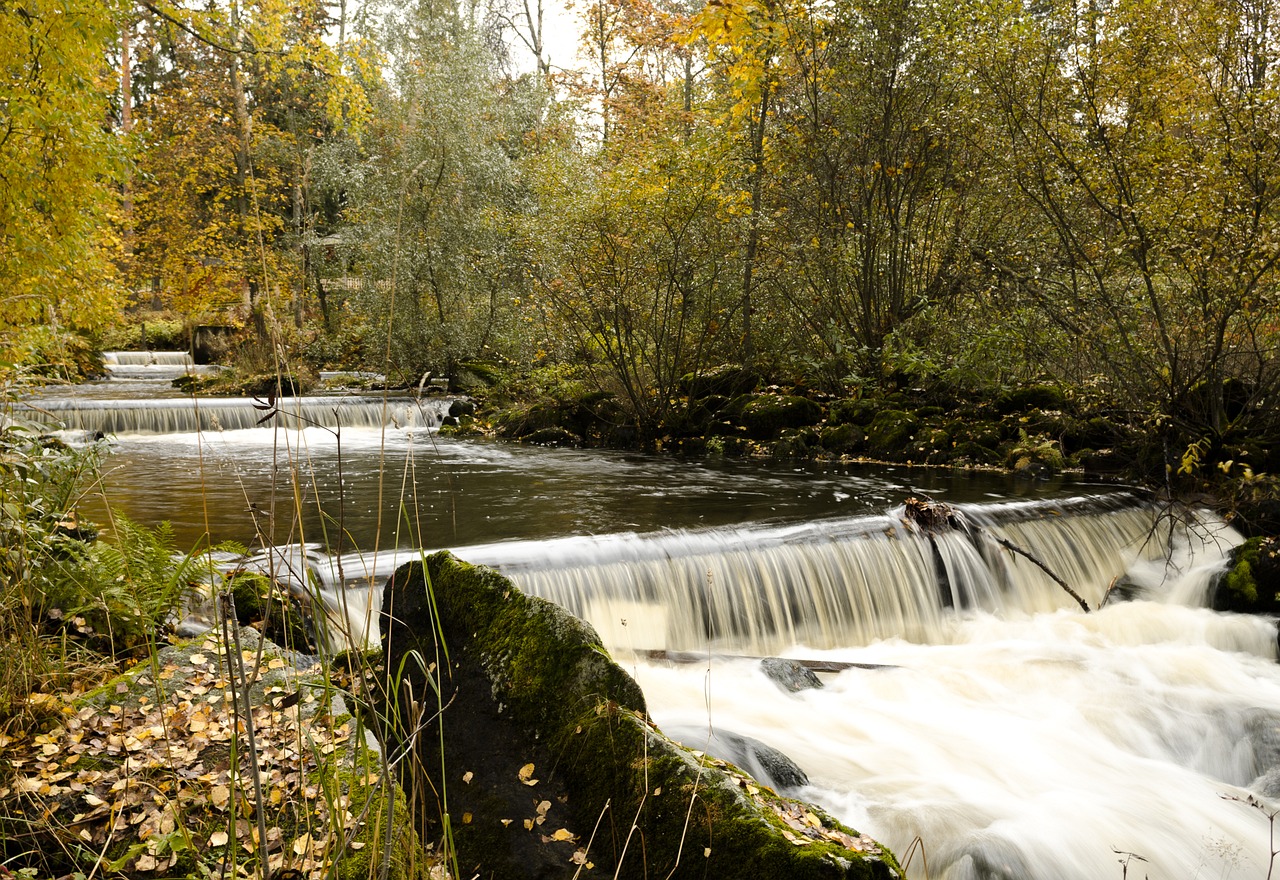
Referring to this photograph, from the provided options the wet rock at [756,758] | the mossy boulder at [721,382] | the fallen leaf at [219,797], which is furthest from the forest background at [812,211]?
the wet rock at [756,758]

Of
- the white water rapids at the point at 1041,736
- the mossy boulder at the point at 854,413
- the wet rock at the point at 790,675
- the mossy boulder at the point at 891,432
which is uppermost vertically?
the mossy boulder at the point at 854,413

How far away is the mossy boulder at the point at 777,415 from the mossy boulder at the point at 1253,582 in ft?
20.7

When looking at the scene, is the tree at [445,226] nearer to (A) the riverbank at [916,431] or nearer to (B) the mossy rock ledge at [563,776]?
(A) the riverbank at [916,431]

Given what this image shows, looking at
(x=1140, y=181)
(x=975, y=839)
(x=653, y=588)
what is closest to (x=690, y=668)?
(x=653, y=588)

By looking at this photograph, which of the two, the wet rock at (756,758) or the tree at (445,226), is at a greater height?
the tree at (445,226)

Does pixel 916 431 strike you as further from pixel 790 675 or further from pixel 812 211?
pixel 790 675

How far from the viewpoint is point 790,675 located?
5.32 meters

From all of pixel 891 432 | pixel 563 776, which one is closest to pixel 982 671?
pixel 563 776

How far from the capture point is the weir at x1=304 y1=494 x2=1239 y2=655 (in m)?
6.25

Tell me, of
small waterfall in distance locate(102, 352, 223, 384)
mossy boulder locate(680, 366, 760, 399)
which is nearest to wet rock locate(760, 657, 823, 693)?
mossy boulder locate(680, 366, 760, 399)

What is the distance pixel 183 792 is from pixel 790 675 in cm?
360

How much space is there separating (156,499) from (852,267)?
9.92 meters

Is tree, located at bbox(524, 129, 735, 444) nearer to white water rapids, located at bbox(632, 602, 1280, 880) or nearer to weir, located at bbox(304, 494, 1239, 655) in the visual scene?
weir, located at bbox(304, 494, 1239, 655)

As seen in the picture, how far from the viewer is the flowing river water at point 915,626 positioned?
13.2 feet
